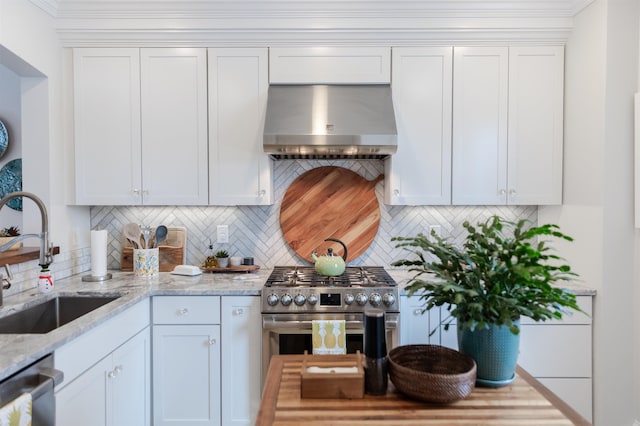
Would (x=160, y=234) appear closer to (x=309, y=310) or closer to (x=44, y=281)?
(x=44, y=281)

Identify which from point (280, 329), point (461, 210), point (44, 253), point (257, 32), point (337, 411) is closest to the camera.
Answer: point (337, 411)

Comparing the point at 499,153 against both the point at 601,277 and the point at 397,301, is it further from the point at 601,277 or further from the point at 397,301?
the point at 397,301

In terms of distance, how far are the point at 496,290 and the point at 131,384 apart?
2.03m

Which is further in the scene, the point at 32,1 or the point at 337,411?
the point at 32,1

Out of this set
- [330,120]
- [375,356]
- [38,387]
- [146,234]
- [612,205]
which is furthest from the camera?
[146,234]

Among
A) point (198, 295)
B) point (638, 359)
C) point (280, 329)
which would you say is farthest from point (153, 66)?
point (638, 359)

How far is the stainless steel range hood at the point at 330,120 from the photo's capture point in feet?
8.41

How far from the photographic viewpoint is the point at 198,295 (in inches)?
97.3

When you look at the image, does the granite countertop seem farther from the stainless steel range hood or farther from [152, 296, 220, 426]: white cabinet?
the stainless steel range hood

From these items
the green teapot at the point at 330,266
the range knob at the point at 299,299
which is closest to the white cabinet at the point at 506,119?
the green teapot at the point at 330,266

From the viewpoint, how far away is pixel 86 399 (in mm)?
1811

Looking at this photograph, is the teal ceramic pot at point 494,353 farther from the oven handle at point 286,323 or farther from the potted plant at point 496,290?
the oven handle at point 286,323

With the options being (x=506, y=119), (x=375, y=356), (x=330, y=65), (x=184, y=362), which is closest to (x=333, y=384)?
(x=375, y=356)

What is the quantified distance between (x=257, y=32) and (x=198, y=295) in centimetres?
180
